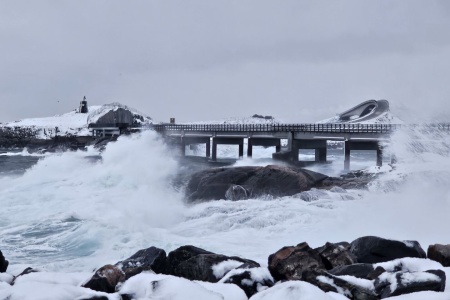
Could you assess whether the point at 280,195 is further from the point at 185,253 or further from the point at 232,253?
the point at 185,253

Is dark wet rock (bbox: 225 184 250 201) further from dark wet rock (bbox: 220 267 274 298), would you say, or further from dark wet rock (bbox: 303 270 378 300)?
dark wet rock (bbox: 303 270 378 300)

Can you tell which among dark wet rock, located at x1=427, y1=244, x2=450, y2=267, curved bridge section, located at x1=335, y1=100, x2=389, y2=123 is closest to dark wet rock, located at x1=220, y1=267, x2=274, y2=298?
dark wet rock, located at x1=427, y1=244, x2=450, y2=267

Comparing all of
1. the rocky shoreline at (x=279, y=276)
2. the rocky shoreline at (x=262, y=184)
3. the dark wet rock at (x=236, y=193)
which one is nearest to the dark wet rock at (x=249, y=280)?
the rocky shoreline at (x=279, y=276)

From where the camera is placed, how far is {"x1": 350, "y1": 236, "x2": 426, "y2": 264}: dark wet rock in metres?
8.43

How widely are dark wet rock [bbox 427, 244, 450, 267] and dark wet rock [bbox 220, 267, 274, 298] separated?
3.57 meters

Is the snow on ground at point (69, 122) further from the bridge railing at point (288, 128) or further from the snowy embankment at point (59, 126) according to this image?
the bridge railing at point (288, 128)

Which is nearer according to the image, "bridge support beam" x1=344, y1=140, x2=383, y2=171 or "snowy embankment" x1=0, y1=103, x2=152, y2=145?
"bridge support beam" x1=344, y1=140, x2=383, y2=171

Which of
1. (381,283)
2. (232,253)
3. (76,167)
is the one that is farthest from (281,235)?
(76,167)

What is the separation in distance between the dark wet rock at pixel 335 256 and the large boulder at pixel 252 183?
1352 cm

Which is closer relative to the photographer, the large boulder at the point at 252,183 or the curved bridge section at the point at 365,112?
the large boulder at the point at 252,183

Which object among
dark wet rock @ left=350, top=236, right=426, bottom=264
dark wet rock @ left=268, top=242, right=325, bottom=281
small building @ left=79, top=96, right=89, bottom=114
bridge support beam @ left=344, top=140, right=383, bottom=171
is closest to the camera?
dark wet rock @ left=268, top=242, right=325, bottom=281

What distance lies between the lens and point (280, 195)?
22.0 m

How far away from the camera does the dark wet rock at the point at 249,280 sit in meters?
6.75

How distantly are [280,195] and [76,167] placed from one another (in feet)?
97.0
